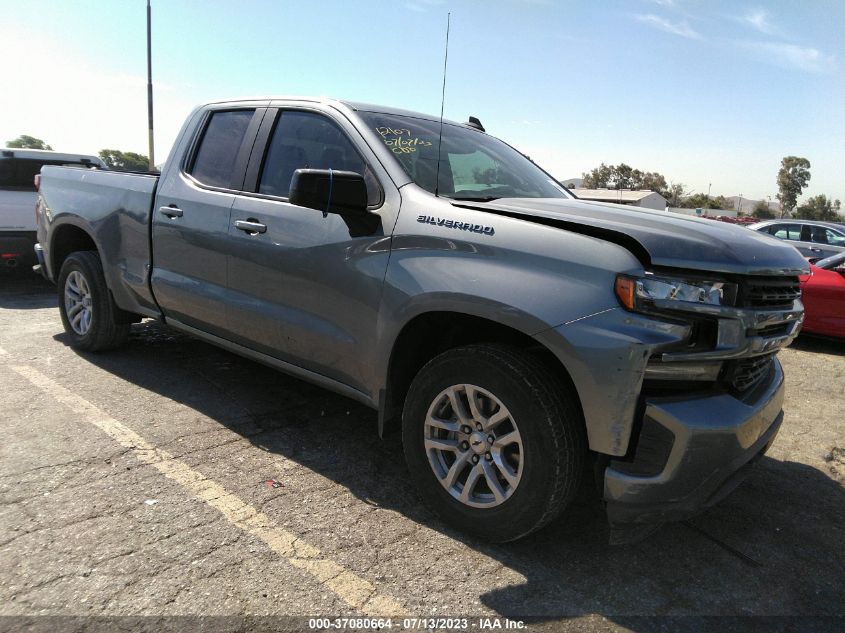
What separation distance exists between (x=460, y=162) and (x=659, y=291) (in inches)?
63.6

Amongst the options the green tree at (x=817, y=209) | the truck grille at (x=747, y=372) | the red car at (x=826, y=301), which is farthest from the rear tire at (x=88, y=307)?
the green tree at (x=817, y=209)

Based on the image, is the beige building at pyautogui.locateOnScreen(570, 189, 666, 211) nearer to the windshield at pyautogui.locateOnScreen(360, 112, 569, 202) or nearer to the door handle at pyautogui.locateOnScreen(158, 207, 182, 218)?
the windshield at pyautogui.locateOnScreen(360, 112, 569, 202)

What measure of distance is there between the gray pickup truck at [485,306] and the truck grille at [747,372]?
2 centimetres

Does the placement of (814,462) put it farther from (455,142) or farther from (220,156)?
(220,156)

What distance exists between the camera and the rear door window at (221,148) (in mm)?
3924

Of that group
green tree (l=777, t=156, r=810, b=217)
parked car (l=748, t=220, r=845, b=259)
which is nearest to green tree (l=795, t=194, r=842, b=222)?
green tree (l=777, t=156, r=810, b=217)

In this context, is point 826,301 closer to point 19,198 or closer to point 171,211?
point 171,211

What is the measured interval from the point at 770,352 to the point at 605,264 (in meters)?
0.89

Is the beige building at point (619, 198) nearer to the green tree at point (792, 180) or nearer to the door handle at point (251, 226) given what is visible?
the door handle at point (251, 226)

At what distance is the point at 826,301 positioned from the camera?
6.92 m

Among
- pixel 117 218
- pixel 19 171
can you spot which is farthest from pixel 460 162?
pixel 19 171

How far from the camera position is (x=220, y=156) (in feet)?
13.3

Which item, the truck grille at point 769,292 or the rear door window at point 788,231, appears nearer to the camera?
the truck grille at point 769,292

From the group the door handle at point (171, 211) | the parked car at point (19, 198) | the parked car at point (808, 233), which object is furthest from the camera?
the parked car at point (808, 233)
